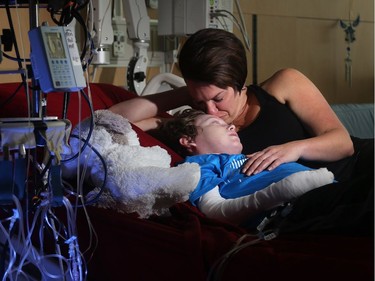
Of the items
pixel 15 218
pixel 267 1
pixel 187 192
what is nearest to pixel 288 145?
pixel 187 192

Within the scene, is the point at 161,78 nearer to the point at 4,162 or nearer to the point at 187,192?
the point at 187,192

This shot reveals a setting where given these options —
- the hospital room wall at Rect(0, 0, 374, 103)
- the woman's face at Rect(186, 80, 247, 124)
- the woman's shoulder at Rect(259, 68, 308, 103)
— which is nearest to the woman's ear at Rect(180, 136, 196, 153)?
the woman's face at Rect(186, 80, 247, 124)

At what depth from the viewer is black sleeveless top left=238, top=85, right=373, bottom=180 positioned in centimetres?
213

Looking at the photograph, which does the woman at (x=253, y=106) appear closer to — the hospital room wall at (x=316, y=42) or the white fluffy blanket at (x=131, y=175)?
the white fluffy blanket at (x=131, y=175)

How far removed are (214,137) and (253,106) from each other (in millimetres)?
358

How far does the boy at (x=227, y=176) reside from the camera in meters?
1.58

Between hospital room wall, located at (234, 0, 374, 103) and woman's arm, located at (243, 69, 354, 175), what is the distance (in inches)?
80.0

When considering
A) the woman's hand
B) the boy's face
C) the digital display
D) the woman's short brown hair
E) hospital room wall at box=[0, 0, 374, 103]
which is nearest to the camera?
the digital display

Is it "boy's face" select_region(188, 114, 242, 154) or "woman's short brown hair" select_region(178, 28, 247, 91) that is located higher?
"woman's short brown hair" select_region(178, 28, 247, 91)

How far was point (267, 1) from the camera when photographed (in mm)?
4336

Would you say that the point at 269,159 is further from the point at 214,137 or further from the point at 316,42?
the point at 316,42

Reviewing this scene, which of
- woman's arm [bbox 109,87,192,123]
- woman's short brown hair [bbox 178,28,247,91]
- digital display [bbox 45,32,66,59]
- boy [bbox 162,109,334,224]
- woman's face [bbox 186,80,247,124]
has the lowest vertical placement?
boy [bbox 162,109,334,224]

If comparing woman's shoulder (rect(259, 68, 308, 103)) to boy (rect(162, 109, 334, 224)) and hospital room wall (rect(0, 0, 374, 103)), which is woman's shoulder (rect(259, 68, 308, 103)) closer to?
boy (rect(162, 109, 334, 224))

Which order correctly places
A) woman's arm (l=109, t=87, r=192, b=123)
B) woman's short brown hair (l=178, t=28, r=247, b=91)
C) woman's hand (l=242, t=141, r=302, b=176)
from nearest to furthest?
woman's hand (l=242, t=141, r=302, b=176) → woman's short brown hair (l=178, t=28, r=247, b=91) → woman's arm (l=109, t=87, r=192, b=123)
